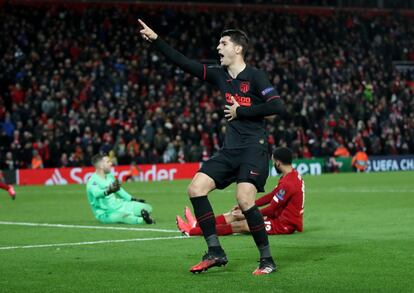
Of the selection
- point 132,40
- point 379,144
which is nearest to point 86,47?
point 132,40

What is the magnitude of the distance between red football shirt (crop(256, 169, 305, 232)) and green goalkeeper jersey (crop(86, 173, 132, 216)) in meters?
3.68

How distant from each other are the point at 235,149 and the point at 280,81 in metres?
34.1

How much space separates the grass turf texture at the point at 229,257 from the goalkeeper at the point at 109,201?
370 millimetres

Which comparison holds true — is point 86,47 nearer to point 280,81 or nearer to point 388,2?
point 280,81

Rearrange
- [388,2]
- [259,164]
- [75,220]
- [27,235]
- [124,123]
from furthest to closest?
[388,2] < [124,123] < [75,220] < [27,235] < [259,164]

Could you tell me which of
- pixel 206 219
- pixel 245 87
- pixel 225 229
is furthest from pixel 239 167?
pixel 225 229

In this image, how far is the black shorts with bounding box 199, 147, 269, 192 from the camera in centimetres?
947

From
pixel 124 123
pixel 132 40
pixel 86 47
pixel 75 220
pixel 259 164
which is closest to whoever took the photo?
pixel 259 164

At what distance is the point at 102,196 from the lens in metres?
16.2

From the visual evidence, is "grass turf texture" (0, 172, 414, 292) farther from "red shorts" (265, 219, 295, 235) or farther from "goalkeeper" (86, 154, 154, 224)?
"goalkeeper" (86, 154, 154, 224)

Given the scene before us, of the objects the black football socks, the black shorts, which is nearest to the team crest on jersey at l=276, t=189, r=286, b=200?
the black shorts

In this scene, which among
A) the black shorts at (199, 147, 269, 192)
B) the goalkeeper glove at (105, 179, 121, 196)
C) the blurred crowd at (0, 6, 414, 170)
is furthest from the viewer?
the blurred crowd at (0, 6, 414, 170)

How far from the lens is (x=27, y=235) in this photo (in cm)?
1452

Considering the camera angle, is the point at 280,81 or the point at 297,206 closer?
the point at 297,206
